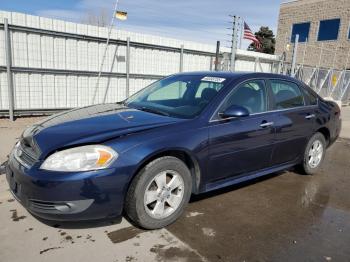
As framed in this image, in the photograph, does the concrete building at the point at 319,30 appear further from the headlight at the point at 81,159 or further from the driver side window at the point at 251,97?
the headlight at the point at 81,159

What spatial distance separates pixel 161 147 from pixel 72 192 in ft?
2.93

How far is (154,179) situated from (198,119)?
0.83 m

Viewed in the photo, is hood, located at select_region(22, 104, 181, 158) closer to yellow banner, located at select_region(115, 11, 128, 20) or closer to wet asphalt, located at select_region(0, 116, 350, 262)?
wet asphalt, located at select_region(0, 116, 350, 262)

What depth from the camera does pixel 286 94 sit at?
4.70 m

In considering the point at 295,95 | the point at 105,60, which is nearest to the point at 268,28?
the point at 105,60

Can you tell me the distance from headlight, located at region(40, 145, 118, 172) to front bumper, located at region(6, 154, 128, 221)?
→ 0.05m

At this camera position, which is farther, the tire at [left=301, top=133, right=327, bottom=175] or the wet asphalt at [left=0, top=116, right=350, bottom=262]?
the tire at [left=301, top=133, right=327, bottom=175]

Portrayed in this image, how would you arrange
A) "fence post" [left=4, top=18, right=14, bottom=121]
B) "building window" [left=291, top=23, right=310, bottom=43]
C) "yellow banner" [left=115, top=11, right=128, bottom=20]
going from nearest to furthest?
"fence post" [left=4, top=18, right=14, bottom=121]
"yellow banner" [left=115, top=11, right=128, bottom=20]
"building window" [left=291, top=23, right=310, bottom=43]

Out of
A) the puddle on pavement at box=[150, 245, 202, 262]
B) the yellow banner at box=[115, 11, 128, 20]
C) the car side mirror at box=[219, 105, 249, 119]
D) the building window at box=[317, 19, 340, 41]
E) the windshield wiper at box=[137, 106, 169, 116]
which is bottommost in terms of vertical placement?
the puddle on pavement at box=[150, 245, 202, 262]

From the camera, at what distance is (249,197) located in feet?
14.0

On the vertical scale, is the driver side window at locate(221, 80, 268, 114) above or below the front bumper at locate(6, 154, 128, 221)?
above

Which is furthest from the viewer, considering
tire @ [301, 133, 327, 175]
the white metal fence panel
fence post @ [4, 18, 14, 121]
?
the white metal fence panel

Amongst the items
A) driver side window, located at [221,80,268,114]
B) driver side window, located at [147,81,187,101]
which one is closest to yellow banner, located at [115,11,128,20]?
driver side window, located at [147,81,187,101]

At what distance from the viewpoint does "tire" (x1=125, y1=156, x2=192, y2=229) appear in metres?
3.03
